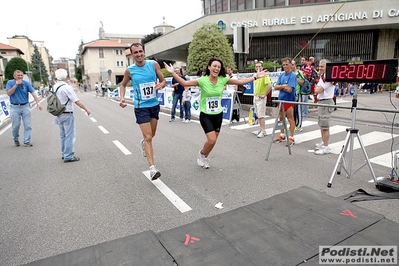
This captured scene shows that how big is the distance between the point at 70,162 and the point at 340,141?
255 inches

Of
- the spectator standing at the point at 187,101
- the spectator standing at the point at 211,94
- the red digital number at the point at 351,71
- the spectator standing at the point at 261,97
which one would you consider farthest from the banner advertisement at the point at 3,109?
the red digital number at the point at 351,71

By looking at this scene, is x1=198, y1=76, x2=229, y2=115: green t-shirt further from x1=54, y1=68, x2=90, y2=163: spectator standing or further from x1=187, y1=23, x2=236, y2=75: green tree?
x1=187, y1=23, x2=236, y2=75: green tree

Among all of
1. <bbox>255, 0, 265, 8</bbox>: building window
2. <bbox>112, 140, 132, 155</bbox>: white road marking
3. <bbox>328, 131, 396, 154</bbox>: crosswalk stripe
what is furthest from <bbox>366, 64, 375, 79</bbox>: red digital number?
<bbox>255, 0, 265, 8</bbox>: building window

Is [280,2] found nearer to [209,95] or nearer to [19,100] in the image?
[19,100]

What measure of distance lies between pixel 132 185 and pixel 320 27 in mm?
21155

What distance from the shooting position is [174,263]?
102 inches

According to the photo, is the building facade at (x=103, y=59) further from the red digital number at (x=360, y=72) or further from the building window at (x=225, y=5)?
the red digital number at (x=360, y=72)

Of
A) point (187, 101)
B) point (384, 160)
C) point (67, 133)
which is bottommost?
point (384, 160)

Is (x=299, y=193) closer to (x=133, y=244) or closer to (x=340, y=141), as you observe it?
(x=133, y=244)

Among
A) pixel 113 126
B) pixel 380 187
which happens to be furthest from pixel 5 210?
pixel 113 126

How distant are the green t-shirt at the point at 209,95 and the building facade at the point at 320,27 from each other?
14.5m

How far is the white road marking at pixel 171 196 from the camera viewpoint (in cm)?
375

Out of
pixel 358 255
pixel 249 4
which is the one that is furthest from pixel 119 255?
pixel 249 4

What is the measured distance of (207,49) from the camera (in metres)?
18.3
